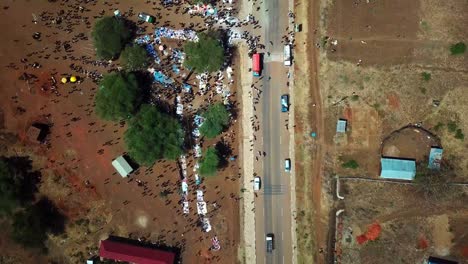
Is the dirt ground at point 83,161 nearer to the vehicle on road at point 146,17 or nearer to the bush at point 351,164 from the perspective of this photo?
the vehicle on road at point 146,17

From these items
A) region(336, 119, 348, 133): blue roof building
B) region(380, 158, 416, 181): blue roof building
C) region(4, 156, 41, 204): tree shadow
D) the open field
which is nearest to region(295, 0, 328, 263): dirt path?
the open field

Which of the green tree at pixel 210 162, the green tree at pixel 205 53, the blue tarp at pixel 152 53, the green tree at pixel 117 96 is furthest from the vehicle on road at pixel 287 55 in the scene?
the green tree at pixel 117 96

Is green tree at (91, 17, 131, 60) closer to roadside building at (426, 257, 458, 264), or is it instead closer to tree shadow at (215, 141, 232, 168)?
tree shadow at (215, 141, 232, 168)

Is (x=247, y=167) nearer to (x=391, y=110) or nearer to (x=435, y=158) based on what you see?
(x=391, y=110)

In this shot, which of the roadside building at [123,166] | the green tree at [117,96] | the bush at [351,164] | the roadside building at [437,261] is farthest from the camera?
the bush at [351,164]

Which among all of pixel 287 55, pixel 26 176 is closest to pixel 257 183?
pixel 287 55
